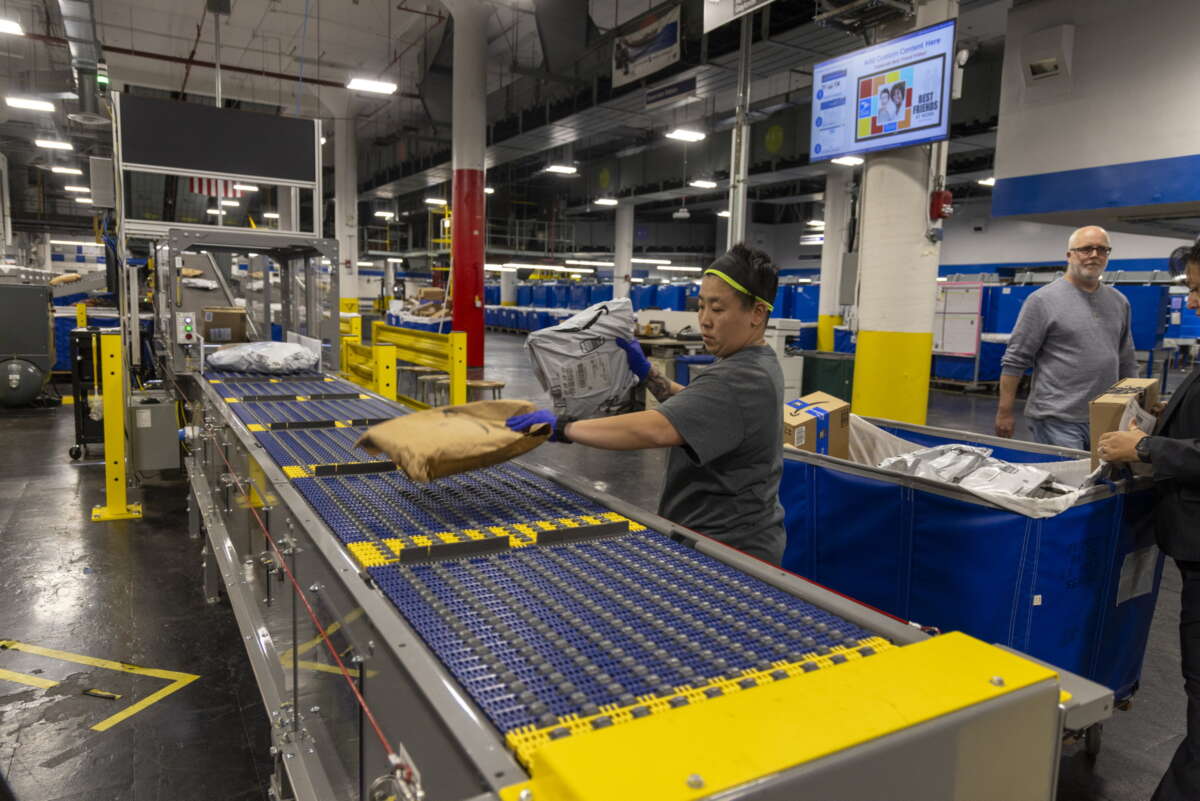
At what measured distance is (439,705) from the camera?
38.2 inches

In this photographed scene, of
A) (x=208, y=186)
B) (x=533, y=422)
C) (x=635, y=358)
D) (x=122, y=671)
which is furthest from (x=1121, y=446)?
(x=208, y=186)

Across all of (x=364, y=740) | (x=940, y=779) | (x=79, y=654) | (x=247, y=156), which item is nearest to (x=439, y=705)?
(x=364, y=740)

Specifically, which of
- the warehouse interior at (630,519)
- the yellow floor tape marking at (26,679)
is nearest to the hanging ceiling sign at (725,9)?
the warehouse interior at (630,519)

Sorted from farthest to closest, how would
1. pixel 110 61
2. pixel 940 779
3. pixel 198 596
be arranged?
1. pixel 110 61
2. pixel 198 596
3. pixel 940 779

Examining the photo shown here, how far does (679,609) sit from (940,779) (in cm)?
52

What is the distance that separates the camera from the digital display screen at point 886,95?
5570 mm

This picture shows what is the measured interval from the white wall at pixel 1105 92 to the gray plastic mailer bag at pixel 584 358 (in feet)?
15.5

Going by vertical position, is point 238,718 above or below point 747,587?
below

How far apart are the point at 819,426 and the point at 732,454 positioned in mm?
1543

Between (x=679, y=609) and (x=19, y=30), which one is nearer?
(x=679, y=609)

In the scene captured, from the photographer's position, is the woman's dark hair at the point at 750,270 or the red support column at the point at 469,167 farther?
the red support column at the point at 469,167

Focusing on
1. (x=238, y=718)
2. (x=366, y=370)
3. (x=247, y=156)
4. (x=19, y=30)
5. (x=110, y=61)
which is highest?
(x=110, y=61)

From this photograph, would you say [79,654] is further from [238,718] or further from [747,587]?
[747,587]

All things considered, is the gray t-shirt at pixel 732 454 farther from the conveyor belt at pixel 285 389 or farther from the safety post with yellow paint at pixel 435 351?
the safety post with yellow paint at pixel 435 351
